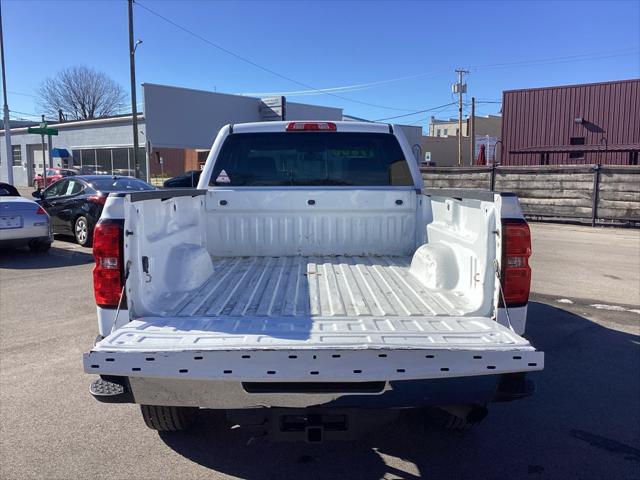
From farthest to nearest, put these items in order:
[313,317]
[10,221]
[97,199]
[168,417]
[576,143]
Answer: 1. [576,143]
2. [97,199]
3. [10,221]
4. [168,417]
5. [313,317]

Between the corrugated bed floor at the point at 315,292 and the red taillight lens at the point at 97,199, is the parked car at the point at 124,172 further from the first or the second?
the corrugated bed floor at the point at 315,292

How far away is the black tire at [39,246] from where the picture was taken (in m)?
11.4

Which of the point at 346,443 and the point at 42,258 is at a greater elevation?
the point at 42,258

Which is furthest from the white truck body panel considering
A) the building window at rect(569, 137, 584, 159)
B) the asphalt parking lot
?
the building window at rect(569, 137, 584, 159)

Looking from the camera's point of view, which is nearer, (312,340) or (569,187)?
(312,340)

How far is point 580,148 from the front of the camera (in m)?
24.1

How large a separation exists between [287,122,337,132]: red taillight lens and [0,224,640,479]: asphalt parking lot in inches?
104

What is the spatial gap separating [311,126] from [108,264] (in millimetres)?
2658

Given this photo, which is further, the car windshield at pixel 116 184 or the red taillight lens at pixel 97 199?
the car windshield at pixel 116 184

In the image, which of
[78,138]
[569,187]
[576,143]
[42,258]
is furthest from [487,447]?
[78,138]

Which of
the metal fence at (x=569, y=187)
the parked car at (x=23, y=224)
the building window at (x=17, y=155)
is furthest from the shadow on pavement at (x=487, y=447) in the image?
the building window at (x=17, y=155)

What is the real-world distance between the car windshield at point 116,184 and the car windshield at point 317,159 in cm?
767

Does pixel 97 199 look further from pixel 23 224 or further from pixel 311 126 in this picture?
pixel 311 126

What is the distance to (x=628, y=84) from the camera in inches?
885
